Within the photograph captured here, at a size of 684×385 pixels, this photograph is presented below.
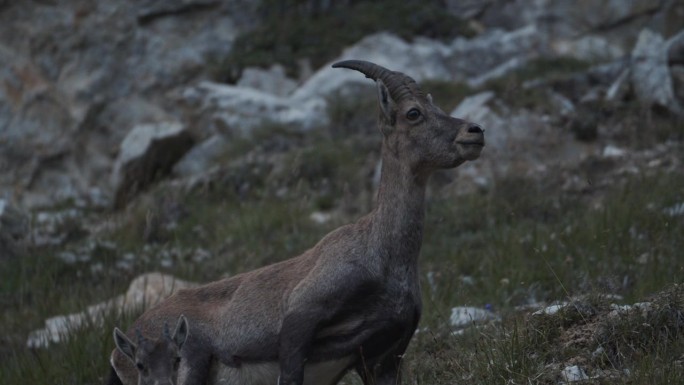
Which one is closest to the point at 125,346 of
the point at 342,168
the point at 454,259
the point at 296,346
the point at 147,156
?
the point at 296,346

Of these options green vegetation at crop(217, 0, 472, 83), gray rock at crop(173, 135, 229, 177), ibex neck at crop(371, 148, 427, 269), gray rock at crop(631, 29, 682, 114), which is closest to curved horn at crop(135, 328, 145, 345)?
ibex neck at crop(371, 148, 427, 269)

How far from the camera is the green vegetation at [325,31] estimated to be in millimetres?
17766

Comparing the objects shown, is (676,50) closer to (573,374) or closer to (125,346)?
(573,374)

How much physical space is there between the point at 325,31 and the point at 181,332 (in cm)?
1302

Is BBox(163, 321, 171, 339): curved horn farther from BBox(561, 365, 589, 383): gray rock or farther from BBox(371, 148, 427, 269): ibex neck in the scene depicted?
BBox(561, 365, 589, 383): gray rock

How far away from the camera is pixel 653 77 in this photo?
13.2 metres

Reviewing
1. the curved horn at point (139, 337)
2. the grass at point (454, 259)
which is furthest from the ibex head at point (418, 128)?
the curved horn at point (139, 337)

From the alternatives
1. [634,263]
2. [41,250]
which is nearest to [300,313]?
[634,263]

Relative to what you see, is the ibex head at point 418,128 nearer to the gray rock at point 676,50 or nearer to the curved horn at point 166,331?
the curved horn at point 166,331

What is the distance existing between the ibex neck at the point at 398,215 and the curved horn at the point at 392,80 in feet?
1.13

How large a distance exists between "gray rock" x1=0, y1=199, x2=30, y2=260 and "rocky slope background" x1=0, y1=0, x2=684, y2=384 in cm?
4

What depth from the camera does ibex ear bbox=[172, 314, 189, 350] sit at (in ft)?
18.8

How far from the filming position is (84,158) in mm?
17609

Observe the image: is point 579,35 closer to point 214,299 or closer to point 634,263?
point 634,263
